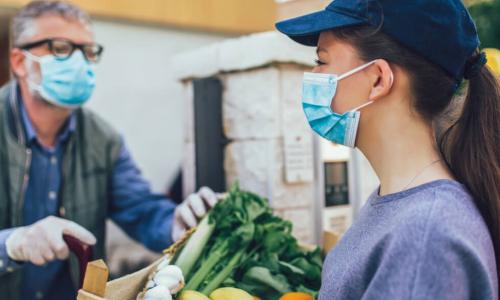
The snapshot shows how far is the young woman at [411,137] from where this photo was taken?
1075 mm

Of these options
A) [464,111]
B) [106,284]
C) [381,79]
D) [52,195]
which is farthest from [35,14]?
[464,111]

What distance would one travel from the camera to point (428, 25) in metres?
1.20

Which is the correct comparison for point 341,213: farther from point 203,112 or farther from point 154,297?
point 154,297

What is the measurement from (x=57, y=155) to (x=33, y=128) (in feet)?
0.59

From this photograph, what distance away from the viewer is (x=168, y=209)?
2.70 meters

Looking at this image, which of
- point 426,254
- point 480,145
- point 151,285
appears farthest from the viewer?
point 151,285

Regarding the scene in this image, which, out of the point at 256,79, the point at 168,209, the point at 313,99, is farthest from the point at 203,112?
the point at 313,99

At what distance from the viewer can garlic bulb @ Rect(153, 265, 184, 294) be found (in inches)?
59.3

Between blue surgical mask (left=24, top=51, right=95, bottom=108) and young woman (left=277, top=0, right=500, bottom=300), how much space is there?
4.97 ft

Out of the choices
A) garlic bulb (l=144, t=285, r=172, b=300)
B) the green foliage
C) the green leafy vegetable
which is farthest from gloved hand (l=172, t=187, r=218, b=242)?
the green foliage

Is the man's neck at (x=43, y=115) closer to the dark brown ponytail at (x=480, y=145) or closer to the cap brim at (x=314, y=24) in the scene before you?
the cap brim at (x=314, y=24)

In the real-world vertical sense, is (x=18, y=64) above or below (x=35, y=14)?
below

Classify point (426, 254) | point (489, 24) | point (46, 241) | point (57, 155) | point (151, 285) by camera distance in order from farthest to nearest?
1. point (57, 155)
2. point (489, 24)
3. point (46, 241)
4. point (151, 285)
5. point (426, 254)

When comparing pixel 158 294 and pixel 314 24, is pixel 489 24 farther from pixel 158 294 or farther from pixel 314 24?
pixel 158 294
